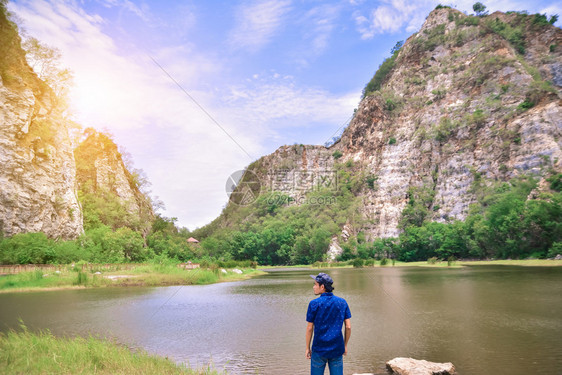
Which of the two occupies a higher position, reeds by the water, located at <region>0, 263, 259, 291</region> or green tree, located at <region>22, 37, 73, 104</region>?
green tree, located at <region>22, 37, 73, 104</region>

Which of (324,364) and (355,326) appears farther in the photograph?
(355,326)

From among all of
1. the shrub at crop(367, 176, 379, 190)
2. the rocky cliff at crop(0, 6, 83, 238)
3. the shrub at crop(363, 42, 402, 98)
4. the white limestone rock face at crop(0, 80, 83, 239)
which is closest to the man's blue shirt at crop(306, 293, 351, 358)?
the white limestone rock face at crop(0, 80, 83, 239)

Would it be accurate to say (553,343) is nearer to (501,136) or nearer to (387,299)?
(387,299)

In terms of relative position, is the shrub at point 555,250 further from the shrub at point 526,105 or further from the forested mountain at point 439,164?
the shrub at point 526,105

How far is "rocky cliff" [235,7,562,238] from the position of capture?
68.2 meters

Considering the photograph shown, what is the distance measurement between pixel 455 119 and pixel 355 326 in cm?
8370

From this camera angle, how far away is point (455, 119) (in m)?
83.4

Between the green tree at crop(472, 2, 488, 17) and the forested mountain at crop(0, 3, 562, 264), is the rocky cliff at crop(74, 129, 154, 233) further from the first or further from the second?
the green tree at crop(472, 2, 488, 17)

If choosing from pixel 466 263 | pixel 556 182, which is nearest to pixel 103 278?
pixel 466 263

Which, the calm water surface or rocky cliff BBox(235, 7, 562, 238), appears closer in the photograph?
the calm water surface

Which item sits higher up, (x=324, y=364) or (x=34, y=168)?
(x=34, y=168)

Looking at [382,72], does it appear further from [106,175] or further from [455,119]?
[106,175]

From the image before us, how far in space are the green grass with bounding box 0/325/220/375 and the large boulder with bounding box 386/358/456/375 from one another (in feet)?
12.7

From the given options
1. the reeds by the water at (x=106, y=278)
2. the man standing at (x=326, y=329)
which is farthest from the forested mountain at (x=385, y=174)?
the man standing at (x=326, y=329)
